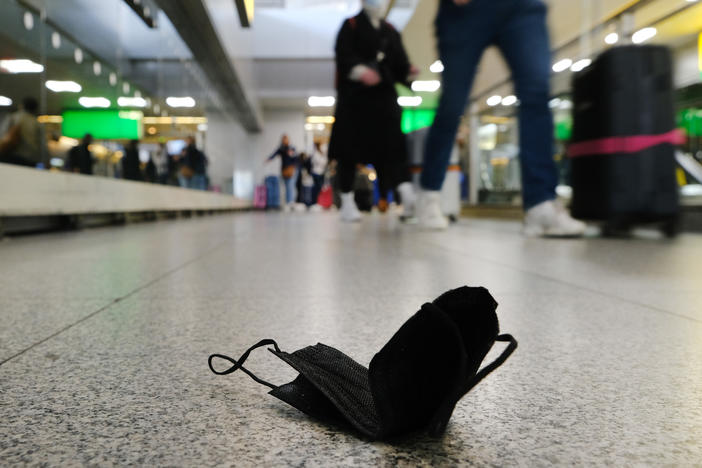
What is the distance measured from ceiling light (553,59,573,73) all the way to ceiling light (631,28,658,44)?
0.69 m

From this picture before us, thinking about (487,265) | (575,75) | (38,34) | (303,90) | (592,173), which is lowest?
(487,265)

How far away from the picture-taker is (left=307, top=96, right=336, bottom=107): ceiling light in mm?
18672

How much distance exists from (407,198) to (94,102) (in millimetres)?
3076

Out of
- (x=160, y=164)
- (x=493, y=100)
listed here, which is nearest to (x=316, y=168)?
(x=493, y=100)

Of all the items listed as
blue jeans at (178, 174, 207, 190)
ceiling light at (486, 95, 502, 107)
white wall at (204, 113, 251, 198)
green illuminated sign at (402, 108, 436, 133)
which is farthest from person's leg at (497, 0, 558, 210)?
green illuminated sign at (402, 108, 436, 133)

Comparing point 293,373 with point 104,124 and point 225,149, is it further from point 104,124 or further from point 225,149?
point 225,149

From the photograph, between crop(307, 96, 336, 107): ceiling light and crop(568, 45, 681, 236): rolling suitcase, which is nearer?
crop(568, 45, 681, 236): rolling suitcase

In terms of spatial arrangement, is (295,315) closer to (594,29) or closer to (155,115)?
(594,29)

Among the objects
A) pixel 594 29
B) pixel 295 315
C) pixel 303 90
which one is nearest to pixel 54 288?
pixel 295 315

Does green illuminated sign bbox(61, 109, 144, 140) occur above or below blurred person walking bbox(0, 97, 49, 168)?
above

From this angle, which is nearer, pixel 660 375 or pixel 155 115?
pixel 660 375

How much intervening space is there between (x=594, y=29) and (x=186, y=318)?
161 inches

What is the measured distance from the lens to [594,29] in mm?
4266

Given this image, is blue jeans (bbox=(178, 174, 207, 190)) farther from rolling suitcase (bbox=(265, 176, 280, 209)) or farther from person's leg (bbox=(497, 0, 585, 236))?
rolling suitcase (bbox=(265, 176, 280, 209))
